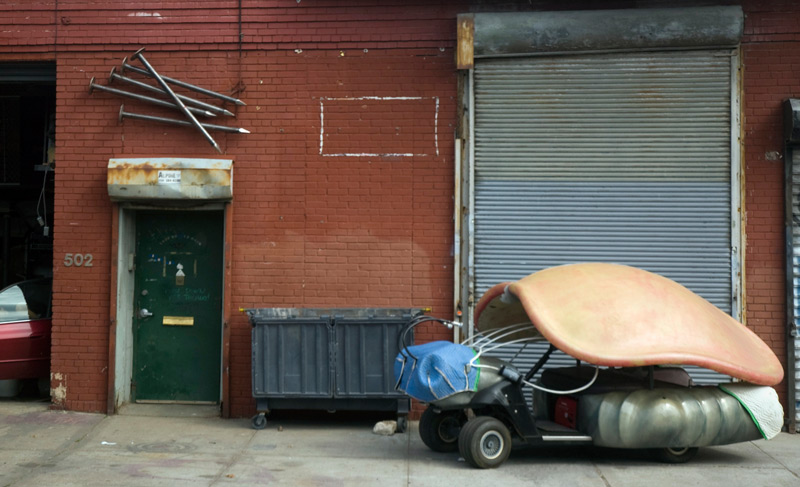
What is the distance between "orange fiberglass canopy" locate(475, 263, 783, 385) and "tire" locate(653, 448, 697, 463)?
901 mm

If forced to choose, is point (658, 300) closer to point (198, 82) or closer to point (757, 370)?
point (757, 370)

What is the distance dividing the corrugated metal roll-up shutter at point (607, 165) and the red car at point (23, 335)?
17.7ft

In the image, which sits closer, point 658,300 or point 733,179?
point 658,300

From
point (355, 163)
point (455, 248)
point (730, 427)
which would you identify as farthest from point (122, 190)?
point (730, 427)

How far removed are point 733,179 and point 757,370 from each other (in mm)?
2726

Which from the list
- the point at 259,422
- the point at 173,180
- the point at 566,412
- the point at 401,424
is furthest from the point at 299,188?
the point at 566,412

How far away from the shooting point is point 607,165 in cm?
883

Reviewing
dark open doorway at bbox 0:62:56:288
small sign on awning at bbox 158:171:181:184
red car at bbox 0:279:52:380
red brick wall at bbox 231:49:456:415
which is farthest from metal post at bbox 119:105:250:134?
dark open doorway at bbox 0:62:56:288

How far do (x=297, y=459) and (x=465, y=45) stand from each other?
486cm

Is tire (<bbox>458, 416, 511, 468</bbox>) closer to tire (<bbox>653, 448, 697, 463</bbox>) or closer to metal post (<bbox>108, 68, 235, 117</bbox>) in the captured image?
tire (<bbox>653, 448, 697, 463</bbox>)

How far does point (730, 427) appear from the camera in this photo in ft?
22.4

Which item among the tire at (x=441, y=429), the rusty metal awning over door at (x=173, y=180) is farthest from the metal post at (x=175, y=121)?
the tire at (x=441, y=429)

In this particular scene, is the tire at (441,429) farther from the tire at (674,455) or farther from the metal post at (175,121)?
the metal post at (175,121)

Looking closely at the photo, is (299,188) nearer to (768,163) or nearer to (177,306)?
(177,306)
